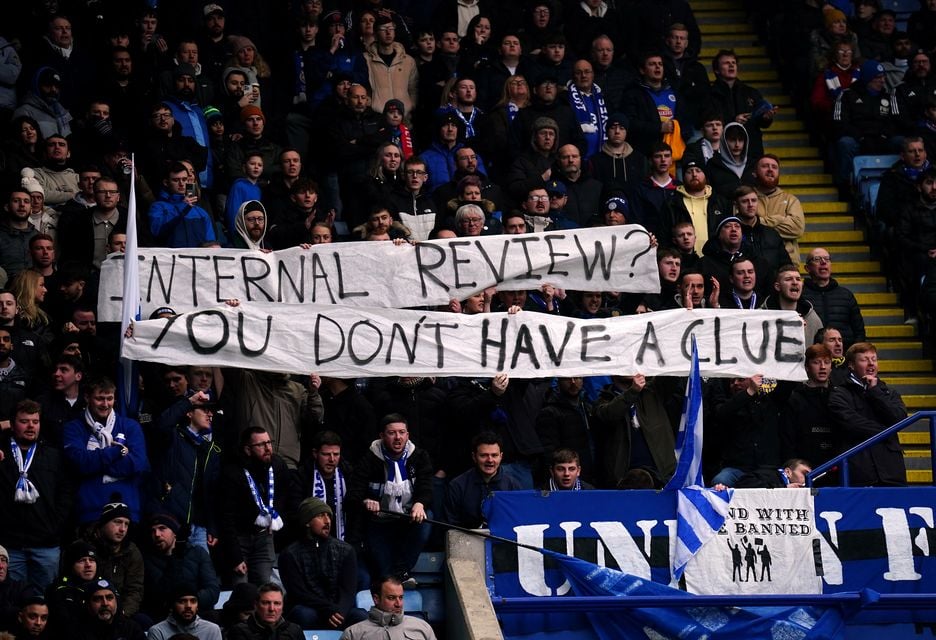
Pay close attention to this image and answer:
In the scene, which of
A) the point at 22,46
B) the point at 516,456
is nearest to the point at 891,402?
the point at 516,456

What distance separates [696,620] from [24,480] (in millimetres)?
4958

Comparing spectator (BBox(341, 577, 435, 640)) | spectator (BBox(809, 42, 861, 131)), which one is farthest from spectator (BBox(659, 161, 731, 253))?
spectator (BBox(341, 577, 435, 640))

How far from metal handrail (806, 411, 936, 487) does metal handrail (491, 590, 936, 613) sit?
55.0 inches

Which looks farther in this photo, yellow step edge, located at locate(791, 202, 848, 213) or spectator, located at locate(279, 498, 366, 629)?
yellow step edge, located at locate(791, 202, 848, 213)

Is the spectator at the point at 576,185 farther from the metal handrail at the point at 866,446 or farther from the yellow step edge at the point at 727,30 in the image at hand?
the yellow step edge at the point at 727,30

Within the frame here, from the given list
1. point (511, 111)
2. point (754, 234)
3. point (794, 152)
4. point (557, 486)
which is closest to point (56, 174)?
point (511, 111)

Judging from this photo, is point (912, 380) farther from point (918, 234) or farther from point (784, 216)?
point (784, 216)

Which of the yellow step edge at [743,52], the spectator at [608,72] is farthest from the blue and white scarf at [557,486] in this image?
the yellow step edge at [743,52]

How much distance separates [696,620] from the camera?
44.6 feet

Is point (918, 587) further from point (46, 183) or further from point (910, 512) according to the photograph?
point (46, 183)

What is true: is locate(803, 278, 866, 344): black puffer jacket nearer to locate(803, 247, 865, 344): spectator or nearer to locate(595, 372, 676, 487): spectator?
locate(803, 247, 865, 344): spectator

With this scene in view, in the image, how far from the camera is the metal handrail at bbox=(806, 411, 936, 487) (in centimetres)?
1453

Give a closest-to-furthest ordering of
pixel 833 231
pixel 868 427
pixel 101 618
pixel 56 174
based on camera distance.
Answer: pixel 101 618 → pixel 868 427 → pixel 56 174 → pixel 833 231

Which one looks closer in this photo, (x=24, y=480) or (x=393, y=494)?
(x=24, y=480)
